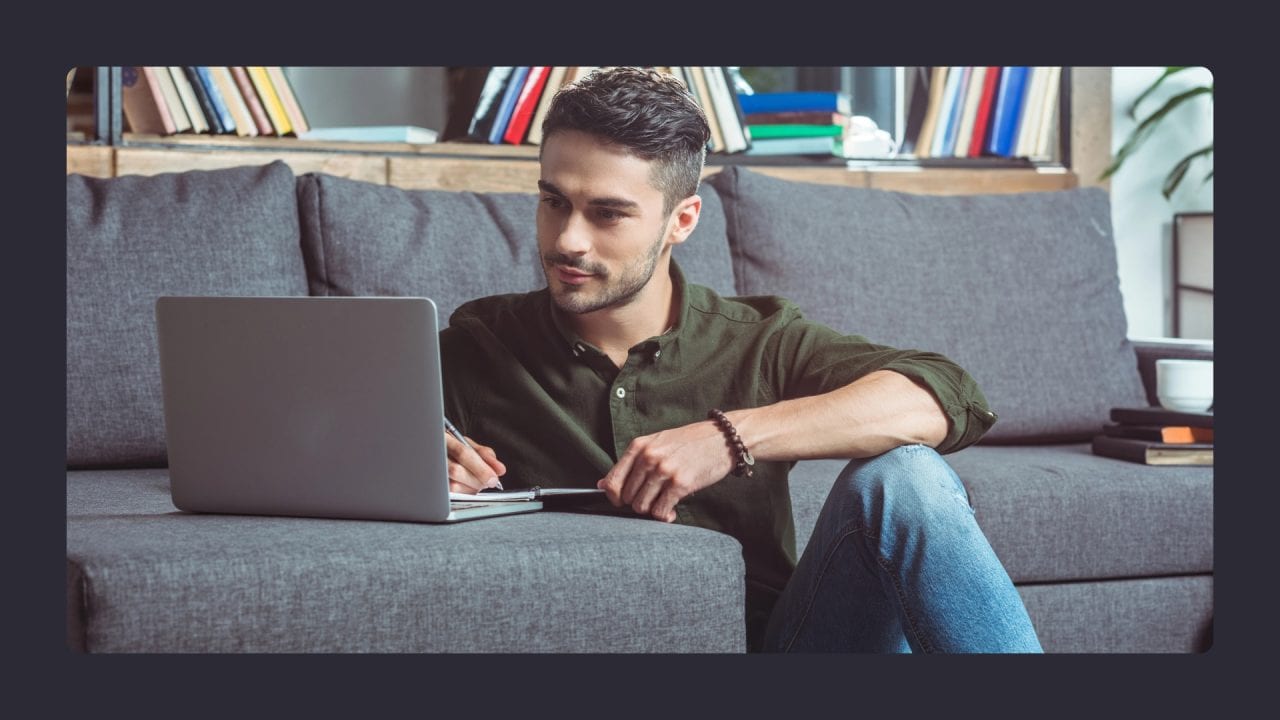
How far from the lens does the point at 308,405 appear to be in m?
1.37

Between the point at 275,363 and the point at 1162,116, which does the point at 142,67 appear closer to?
the point at 275,363

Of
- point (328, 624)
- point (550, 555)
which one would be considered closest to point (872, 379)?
point (550, 555)

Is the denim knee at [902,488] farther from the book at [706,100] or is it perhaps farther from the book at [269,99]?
the book at [269,99]

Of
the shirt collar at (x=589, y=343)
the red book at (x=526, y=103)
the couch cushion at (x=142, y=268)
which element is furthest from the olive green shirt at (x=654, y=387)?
the red book at (x=526, y=103)

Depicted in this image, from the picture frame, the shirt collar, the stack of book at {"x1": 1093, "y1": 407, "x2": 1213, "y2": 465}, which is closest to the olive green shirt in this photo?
the shirt collar

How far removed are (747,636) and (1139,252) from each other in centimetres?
247

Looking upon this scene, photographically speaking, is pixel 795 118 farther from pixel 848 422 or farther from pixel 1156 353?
pixel 848 422

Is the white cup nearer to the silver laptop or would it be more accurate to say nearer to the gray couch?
the gray couch

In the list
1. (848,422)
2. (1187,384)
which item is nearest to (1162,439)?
(1187,384)

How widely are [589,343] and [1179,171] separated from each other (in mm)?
2478

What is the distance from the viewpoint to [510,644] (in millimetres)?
1312

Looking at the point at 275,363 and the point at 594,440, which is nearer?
the point at 275,363

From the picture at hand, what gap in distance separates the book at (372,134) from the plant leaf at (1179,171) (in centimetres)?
202

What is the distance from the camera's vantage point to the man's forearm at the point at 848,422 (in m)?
1.43
